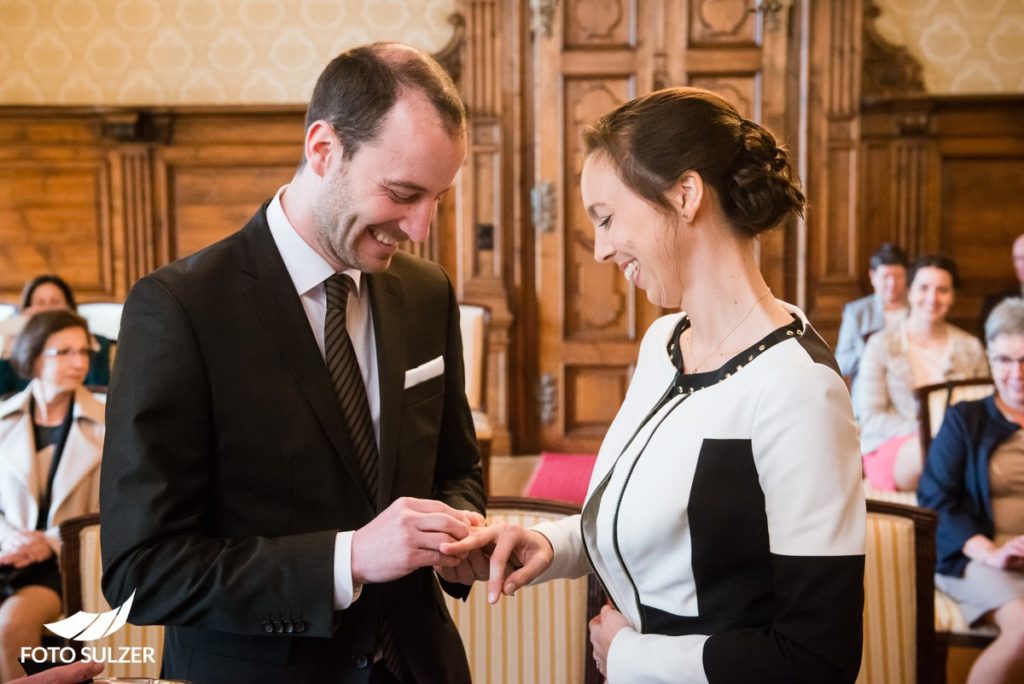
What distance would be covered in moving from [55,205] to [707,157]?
21.2 feet

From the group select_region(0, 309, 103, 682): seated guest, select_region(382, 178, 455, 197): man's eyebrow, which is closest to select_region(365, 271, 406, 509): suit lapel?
select_region(382, 178, 455, 197): man's eyebrow

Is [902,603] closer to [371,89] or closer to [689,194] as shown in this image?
[689,194]

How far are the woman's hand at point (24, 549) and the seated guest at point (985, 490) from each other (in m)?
3.00

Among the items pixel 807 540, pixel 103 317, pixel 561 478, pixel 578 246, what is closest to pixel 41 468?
pixel 103 317

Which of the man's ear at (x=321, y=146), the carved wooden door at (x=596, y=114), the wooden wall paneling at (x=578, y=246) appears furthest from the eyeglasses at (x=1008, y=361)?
the wooden wall paneling at (x=578, y=246)

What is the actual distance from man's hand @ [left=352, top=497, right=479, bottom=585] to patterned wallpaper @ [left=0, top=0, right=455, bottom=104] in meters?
5.77

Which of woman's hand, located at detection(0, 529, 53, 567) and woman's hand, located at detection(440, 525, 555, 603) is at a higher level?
woman's hand, located at detection(440, 525, 555, 603)

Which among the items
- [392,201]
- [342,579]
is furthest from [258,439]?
[392,201]

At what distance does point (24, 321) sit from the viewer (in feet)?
16.3

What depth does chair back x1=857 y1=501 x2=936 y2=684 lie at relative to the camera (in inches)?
87.7

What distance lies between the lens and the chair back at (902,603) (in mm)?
2229

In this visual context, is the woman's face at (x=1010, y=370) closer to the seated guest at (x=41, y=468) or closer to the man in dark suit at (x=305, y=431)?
the man in dark suit at (x=305, y=431)

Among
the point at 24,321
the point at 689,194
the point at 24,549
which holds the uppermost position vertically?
the point at 689,194

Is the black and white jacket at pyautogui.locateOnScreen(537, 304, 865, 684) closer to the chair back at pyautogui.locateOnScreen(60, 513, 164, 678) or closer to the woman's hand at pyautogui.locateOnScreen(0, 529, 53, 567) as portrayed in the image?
the chair back at pyautogui.locateOnScreen(60, 513, 164, 678)
